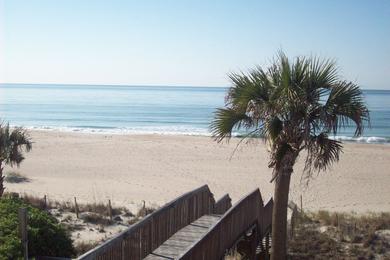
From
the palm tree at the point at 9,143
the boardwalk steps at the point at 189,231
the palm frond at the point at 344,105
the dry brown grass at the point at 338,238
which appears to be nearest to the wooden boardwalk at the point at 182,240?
the boardwalk steps at the point at 189,231

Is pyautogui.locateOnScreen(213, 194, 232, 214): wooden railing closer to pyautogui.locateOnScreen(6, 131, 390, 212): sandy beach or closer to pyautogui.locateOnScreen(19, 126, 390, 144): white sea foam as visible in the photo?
pyautogui.locateOnScreen(6, 131, 390, 212): sandy beach

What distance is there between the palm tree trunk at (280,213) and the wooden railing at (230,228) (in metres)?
0.74

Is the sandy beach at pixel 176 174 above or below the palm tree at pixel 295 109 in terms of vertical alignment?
below

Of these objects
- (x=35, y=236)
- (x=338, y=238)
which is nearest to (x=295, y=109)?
(x=35, y=236)

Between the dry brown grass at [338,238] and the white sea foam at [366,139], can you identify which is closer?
the dry brown grass at [338,238]

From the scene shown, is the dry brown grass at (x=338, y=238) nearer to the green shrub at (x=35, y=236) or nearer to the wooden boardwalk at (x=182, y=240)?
the wooden boardwalk at (x=182, y=240)

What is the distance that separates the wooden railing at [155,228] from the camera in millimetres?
6730

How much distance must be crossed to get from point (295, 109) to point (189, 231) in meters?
3.25

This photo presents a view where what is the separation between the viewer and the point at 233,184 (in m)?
24.8

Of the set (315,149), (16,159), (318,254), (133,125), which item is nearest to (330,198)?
(318,254)

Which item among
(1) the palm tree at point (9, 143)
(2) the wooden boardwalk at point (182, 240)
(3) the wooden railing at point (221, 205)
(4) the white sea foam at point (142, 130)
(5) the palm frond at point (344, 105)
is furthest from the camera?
(4) the white sea foam at point (142, 130)

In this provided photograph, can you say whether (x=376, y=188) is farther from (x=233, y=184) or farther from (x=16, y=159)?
(x=16, y=159)

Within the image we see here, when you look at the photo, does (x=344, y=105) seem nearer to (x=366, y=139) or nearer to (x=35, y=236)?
(x=35, y=236)

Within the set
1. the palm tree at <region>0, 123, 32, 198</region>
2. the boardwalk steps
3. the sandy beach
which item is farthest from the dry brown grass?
the palm tree at <region>0, 123, 32, 198</region>
